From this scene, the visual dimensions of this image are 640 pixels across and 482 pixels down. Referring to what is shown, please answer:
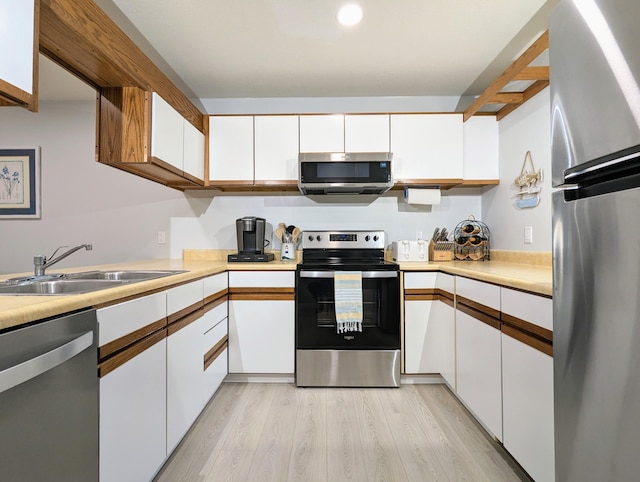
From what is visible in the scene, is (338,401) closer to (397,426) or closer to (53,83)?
(397,426)

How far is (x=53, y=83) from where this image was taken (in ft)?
8.78

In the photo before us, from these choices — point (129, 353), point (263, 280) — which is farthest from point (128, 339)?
point (263, 280)

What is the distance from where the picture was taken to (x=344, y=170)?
2.60m

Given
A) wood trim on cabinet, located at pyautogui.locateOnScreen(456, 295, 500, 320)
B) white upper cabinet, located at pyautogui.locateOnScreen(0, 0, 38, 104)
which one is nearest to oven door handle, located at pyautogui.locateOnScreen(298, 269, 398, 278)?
wood trim on cabinet, located at pyautogui.locateOnScreen(456, 295, 500, 320)

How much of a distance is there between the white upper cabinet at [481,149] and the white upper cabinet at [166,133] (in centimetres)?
216

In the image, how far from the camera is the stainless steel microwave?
8.43 ft

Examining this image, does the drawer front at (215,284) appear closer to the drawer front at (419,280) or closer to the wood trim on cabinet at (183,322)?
the wood trim on cabinet at (183,322)

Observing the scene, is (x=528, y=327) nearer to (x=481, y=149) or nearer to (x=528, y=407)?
(x=528, y=407)

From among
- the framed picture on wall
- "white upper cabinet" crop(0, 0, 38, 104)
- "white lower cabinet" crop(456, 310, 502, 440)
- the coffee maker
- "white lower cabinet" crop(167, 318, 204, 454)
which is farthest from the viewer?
the framed picture on wall

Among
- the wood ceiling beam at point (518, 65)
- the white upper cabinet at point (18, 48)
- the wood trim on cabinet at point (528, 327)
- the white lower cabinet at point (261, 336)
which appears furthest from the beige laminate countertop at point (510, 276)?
the white upper cabinet at point (18, 48)

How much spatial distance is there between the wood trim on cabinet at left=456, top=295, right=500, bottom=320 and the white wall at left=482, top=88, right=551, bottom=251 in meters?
0.70

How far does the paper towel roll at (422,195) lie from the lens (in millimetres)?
2812

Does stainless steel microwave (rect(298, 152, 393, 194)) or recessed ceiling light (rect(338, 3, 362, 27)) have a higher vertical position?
recessed ceiling light (rect(338, 3, 362, 27))

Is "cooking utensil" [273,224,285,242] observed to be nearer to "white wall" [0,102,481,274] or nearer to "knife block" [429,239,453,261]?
"white wall" [0,102,481,274]
